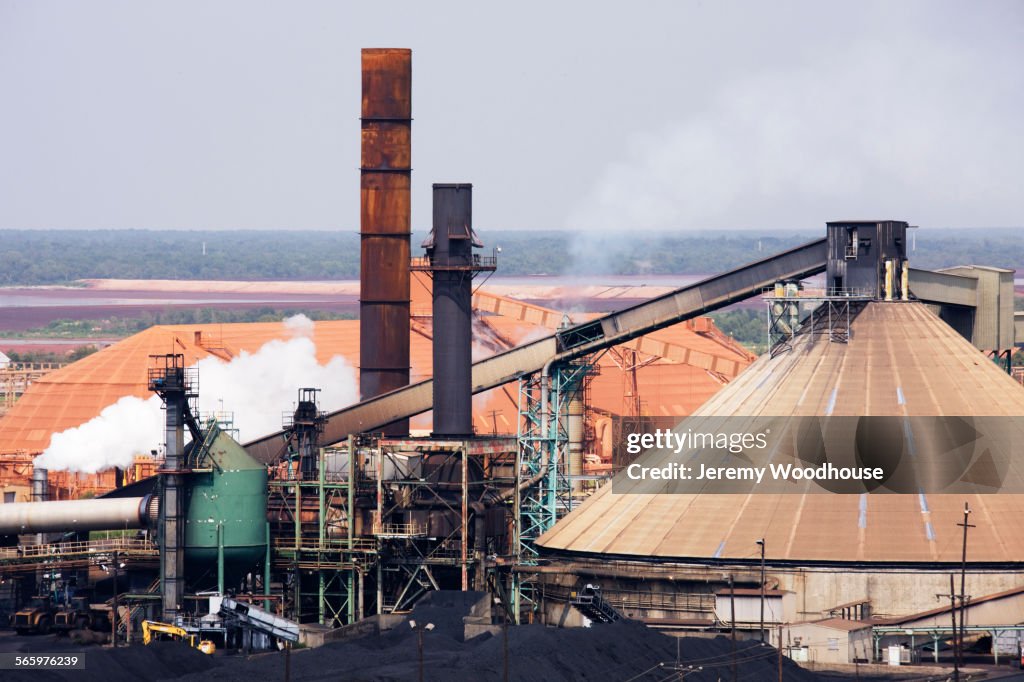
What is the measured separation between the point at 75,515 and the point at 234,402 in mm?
36973

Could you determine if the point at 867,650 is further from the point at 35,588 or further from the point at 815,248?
the point at 35,588

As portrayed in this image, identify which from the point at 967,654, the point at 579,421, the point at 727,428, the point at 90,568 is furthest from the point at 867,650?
the point at 90,568

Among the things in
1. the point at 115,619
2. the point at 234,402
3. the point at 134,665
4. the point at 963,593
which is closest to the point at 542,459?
the point at 963,593

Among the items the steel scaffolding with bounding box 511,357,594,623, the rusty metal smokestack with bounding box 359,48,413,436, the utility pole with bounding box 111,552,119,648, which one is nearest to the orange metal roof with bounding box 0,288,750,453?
the rusty metal smokestack with bounding box 359,48,413,436

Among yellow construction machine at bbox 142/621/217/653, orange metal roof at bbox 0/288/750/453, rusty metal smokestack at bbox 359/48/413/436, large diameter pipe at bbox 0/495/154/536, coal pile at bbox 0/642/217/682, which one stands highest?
rusty metal smokestack at bbox 359/48/413/436

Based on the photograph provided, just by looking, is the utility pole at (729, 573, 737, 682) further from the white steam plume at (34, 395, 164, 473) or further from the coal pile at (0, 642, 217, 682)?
the white steam plume at (34, 395, 164, 473)

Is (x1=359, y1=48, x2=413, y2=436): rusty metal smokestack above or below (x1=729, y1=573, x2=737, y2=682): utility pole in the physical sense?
above

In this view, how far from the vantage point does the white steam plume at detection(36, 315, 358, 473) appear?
105750mm

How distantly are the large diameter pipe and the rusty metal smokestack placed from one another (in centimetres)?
1572

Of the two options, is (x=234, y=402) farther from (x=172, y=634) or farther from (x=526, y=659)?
(x=526, y=659)

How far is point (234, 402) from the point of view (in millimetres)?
123688

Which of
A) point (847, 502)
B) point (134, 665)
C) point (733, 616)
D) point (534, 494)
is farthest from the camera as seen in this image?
point (534, 494)

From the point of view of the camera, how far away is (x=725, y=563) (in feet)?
274

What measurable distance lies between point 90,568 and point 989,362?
4175 centimetres
